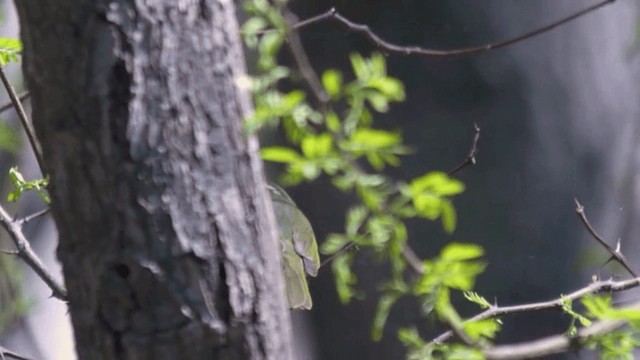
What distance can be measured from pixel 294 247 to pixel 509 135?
0.73 metres

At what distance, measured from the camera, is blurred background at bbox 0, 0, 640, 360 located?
7.17 feet

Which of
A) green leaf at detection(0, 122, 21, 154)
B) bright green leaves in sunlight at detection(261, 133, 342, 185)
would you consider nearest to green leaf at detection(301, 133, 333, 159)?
bright green leaves in sunlight at detection(261, 133, 342, 185)

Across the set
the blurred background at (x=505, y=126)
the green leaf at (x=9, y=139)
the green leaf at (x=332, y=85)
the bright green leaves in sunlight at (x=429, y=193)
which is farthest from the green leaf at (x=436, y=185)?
the green leaf at (x=9, y=139)

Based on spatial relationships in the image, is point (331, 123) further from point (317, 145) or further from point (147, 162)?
point (147, 162)

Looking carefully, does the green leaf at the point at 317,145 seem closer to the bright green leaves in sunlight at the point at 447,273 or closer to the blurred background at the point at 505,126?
the bright green leaves in sunlight at the point at 447,273

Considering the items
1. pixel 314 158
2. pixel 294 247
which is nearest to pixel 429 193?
pixel 314 158

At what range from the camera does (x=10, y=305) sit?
2795 mm

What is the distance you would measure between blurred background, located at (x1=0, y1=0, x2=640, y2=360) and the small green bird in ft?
1.48

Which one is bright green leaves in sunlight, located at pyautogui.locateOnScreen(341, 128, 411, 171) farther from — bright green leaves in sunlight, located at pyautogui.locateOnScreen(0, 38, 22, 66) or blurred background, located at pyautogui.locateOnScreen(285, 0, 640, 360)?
blurred background, located at pyautogui.locateOnScreen(285, 0, 640, 360)

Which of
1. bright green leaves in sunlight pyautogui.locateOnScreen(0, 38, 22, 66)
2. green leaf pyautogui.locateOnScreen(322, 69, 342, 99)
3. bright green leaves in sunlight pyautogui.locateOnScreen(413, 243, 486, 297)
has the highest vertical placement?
bright green leaves in sunlight pyautogui.locateOnScreen(0, 38, 22, 66)

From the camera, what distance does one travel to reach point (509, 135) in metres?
2.23

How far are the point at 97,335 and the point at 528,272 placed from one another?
139 cm

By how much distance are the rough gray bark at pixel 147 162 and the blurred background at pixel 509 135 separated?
3.77 feet

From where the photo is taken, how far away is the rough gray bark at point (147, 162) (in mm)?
990
